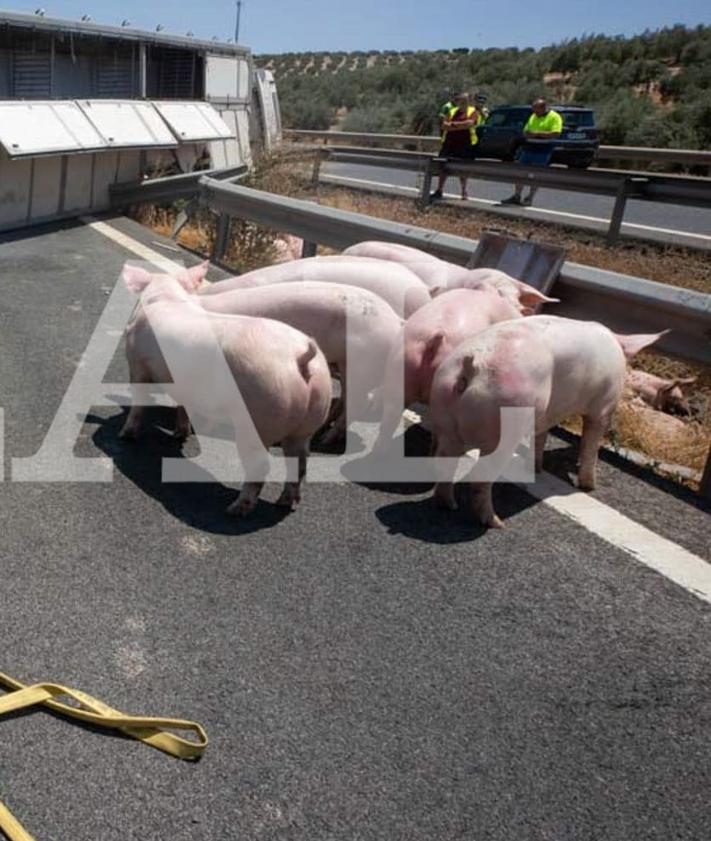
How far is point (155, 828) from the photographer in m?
2.24

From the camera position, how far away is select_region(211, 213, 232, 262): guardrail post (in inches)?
377

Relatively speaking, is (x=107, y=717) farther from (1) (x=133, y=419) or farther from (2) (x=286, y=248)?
(2) (x=286, y=248)

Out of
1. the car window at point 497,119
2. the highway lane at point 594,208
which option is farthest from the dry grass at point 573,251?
the car window at point 497,119

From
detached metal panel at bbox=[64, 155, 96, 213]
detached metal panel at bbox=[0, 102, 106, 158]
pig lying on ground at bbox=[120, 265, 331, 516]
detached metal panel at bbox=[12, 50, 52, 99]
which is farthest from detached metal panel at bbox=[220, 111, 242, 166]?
pig lying on ground at bbox=[120, 265, 331, 516]

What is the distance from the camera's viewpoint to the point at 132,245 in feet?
32.6

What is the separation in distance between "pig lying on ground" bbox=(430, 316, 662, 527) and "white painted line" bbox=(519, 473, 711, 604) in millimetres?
167

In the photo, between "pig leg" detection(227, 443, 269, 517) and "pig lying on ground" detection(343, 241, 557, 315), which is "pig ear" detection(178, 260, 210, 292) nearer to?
"pig lying on ground" detection(343, 241, 557, 315)

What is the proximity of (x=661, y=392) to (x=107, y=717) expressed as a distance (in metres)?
A: 4.94

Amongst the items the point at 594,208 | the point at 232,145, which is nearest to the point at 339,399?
the point at 232,145

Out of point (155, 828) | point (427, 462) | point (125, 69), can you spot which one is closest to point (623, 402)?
point (427, 462)

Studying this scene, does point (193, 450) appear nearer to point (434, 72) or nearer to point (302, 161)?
point (302, 161)

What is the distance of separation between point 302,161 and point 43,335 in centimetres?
735

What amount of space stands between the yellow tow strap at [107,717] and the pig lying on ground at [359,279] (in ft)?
9.57

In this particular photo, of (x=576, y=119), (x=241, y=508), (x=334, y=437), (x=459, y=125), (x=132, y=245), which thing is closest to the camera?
(x=241, y=508)
